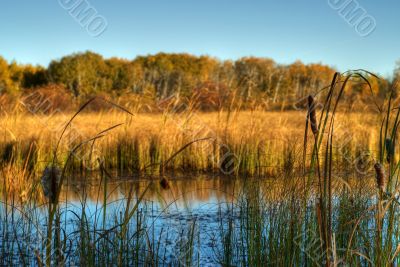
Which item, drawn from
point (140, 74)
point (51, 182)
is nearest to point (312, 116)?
point (51, 182)

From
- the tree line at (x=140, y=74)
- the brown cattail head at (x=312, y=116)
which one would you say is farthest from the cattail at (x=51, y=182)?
the tree line at (x=140, y=74)

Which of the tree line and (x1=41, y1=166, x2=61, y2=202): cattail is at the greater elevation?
the tree line

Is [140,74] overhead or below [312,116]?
overhead

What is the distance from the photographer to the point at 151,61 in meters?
38.0

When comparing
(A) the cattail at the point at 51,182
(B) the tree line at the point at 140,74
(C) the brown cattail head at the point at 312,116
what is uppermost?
(B) the tree line at the point at 140,74

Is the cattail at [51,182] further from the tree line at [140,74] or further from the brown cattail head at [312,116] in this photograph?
the tree line at [140,74]

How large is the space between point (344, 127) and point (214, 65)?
1245 inches

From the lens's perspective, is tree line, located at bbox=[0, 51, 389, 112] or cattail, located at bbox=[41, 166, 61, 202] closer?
cattail, located at bbox=[41, 166, 61, 202]

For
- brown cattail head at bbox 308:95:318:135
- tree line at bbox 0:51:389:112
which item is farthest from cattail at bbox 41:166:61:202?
tree line at bbox 0:51:389:112

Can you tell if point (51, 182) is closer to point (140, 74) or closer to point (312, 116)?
point (312, 116)

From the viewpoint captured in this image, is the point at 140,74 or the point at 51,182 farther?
the point at 140,74

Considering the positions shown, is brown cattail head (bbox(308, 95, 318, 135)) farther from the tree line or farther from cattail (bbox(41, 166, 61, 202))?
the tree line

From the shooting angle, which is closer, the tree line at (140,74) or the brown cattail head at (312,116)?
the brown cattail head at (312,116)

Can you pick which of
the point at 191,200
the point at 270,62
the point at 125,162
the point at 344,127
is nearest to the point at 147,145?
the point at 125,162
